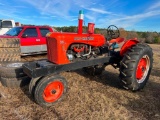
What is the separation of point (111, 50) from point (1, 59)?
3620 millimetres

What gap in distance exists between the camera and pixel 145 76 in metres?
4.25

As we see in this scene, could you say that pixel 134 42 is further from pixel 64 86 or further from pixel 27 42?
pixel 27 42

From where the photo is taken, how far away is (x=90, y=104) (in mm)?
3213

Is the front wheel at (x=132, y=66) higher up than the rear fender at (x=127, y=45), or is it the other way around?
the rear fender at (x=127, y=45)

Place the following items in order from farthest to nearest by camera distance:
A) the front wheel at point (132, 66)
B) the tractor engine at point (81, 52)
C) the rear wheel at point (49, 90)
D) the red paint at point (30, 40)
A: the red paint at point (30, 40) < the front wheel at point (132, 66) < the tractor engine at point (81, 52) < the rear wheel at point (49, 90)

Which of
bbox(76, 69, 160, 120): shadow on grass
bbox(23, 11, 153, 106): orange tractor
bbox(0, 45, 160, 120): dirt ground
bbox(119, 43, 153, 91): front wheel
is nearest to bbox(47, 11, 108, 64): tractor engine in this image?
bbox(23, 11, 153, 106): orange tractor

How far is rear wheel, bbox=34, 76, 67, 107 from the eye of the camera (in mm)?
2939

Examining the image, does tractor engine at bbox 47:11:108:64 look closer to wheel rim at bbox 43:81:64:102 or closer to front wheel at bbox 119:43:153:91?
wheel rim at bbox 43:81:64:102

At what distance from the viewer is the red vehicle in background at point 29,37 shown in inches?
288

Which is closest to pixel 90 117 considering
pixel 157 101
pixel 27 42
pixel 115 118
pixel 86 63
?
pixel 115 118

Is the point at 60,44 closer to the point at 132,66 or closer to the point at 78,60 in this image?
the point at 78,60

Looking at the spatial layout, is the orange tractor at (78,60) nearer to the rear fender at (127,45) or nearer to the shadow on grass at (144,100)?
the rear fender at (127,45)

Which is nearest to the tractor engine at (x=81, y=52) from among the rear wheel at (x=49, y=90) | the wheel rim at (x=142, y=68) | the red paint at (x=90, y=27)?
the red paint at (x=90, y=27)

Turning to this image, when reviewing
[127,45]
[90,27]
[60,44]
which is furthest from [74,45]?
[127,45]
